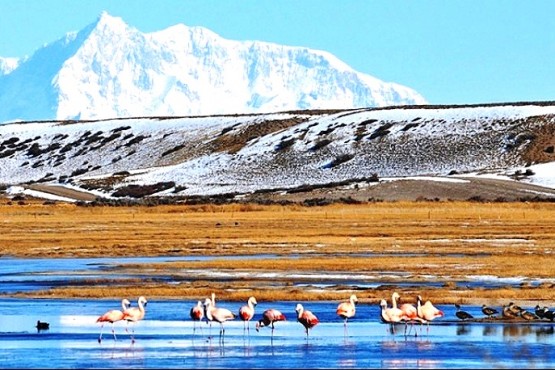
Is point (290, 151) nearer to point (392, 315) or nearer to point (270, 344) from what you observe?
point (392, 315)

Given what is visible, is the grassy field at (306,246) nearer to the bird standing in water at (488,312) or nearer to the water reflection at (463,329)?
the bird standing in water at (488,312)

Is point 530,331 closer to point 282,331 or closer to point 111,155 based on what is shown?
point 282,331

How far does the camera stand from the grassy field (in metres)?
35.2

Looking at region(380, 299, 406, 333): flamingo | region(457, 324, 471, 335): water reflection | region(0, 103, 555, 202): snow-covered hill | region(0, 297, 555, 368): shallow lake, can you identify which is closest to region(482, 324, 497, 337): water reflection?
region(0, 297, 555, 368): shallow lake

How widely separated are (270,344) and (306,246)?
95.8 feet

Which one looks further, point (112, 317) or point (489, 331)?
point (489, 331)

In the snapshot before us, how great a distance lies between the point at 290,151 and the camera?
157375 mm

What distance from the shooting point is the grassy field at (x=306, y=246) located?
115 feet

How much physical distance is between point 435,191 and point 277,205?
14988 mm

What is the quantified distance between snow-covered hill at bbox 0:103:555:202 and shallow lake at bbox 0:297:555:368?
294 feet

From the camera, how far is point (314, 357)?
2289cm

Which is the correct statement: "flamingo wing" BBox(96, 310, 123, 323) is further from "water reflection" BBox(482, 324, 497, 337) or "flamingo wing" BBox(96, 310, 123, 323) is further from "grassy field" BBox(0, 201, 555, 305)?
"grassy field" BBox(0, 201, 555, 305)

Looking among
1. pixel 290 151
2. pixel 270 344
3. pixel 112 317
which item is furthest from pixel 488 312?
pixel 290 151

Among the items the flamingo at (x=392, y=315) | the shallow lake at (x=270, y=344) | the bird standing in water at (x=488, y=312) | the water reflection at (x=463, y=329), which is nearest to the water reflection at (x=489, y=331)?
the shallow lake at (x=270, y=344)
